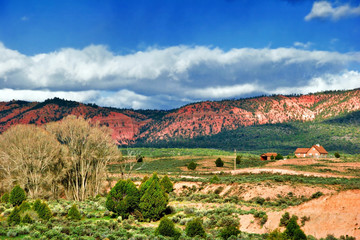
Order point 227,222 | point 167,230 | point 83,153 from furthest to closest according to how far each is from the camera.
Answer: point 83,153, point 227,222, point 167,230

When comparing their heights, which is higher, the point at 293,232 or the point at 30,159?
the point at 30,159

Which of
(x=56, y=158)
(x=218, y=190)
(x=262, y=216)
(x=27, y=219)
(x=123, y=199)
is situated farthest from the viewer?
(x=218, y=190)

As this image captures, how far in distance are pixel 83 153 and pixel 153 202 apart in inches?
629

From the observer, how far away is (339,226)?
24.3m

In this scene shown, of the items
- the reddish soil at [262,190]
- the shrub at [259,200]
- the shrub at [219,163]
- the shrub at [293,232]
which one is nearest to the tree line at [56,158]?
the reddish soil at [262,190]

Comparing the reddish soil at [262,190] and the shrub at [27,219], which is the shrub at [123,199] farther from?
the reddish soil at [262,190]

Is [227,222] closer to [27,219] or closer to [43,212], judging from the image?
[43,212]

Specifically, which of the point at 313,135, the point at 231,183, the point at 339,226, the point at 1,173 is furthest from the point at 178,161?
the point at 313,135

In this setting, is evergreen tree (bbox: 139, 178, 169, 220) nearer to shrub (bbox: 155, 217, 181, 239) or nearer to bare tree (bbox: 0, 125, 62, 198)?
shrub (bbox: 155, 217, 181, 239)

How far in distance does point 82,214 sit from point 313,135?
442 ft

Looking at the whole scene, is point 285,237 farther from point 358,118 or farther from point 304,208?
point 358,118

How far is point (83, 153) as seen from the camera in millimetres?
42969

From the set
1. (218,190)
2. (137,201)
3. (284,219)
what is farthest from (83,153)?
(284,219)

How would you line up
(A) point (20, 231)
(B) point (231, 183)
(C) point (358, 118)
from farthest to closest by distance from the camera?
1. (C) point (358, 118)
2. (B) point (231, 183)
3. (A) point (20, 231)
